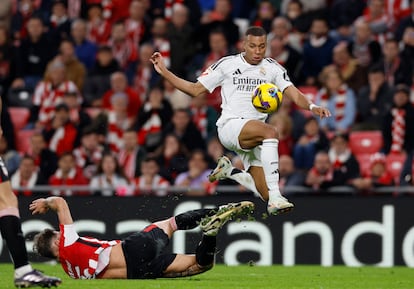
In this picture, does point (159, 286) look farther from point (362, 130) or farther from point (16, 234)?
point (362, 130)

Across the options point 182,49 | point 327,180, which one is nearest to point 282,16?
point 182,49

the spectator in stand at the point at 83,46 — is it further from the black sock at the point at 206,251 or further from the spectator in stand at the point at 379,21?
the black sock at the point at 206,251

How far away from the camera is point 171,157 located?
19719 mm

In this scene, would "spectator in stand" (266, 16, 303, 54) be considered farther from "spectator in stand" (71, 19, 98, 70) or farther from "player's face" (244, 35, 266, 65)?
"player's face" (244, 35, 266, 65)

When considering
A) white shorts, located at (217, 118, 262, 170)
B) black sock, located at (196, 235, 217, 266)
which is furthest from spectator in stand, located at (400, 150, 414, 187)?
black sock, located at (196, 235, 217, 266)

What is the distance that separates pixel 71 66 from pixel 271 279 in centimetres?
917

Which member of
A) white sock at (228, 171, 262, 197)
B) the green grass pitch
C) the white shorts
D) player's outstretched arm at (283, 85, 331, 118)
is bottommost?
the green grass pitch

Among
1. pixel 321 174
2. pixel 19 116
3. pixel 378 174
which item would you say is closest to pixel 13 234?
pixel 321 174

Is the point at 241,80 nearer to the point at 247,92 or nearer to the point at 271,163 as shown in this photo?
the point at 247,92

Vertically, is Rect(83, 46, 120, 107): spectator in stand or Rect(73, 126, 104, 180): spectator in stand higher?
Rect(83, 46, 120, 107): spectator in stand

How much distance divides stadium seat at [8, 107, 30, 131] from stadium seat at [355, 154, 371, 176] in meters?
5.94

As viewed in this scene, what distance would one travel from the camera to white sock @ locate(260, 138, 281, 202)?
1345 cm

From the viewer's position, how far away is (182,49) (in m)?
22.1

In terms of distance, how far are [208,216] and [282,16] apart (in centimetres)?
894
